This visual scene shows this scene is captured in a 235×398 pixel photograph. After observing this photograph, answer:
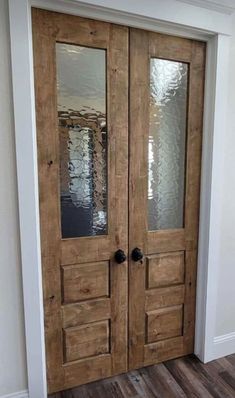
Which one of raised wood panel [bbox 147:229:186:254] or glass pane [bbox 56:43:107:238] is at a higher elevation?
glass pane [bbox 56:43:107:238]

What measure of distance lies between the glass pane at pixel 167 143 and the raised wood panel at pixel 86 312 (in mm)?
581

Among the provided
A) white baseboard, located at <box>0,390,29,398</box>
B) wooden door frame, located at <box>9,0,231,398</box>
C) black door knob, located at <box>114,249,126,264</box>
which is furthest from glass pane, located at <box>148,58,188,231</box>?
white baseboard, located at <box>0,390,29,398</box>

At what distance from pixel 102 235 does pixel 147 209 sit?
1.10ft

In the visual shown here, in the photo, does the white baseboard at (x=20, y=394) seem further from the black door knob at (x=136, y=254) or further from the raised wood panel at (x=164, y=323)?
the black door knob at (x=136, y=254)

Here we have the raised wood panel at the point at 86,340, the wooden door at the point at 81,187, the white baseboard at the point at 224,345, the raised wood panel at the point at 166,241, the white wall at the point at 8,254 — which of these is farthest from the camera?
the white baseboard at the point at 224,345

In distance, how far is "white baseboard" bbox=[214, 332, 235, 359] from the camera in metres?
1.96

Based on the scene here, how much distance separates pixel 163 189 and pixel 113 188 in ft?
1.17

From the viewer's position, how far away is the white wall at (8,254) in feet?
4.28

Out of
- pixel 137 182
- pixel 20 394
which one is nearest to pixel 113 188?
pixel 137 182

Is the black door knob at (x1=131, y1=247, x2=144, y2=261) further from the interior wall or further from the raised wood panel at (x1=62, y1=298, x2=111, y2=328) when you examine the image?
the interior wall

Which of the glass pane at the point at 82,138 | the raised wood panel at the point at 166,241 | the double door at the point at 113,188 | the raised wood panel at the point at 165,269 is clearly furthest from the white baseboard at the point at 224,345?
the glass pane at the point at 82,138

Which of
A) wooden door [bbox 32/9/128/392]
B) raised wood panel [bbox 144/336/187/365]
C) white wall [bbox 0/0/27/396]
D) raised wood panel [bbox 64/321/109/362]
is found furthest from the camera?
raised wood panel [bbox 144/336/187/365]

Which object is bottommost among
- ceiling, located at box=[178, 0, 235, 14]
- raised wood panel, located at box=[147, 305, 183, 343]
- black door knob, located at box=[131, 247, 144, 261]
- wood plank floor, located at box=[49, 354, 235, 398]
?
wood plank floor, located at box=[49, 354, 235, 398]

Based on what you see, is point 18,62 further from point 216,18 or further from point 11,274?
point 216,18
